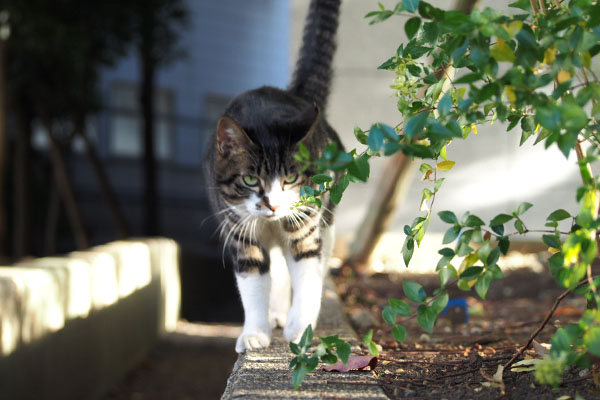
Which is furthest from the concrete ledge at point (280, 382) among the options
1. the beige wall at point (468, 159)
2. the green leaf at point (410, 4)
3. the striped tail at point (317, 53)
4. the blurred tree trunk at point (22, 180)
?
the blurred tree trunk at point (22, 180)

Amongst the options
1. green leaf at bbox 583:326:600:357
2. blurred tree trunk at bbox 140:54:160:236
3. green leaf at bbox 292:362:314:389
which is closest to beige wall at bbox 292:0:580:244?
blurred tree trunk at bbox 140:54:160:236

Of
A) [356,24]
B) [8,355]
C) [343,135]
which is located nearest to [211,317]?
[343,135]

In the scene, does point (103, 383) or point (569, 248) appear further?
point (103, 383)

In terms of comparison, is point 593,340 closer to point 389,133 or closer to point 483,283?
point 483,283

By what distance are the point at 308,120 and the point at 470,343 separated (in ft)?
3.24

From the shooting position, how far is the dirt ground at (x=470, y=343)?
5.12 ft

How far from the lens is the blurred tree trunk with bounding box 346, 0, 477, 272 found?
14.9 feet

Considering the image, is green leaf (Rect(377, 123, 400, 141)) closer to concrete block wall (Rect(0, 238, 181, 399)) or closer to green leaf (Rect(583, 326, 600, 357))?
green leaf (Rect(583, 326, 600, 357))

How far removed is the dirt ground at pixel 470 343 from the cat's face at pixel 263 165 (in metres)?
0.65

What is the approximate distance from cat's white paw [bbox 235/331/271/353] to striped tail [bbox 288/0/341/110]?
4.16ft

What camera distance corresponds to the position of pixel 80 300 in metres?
3.98

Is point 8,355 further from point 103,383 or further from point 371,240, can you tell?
point 371,240

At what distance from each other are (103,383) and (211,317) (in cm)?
402

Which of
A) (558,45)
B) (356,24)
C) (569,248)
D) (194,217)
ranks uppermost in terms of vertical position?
(356,24)
